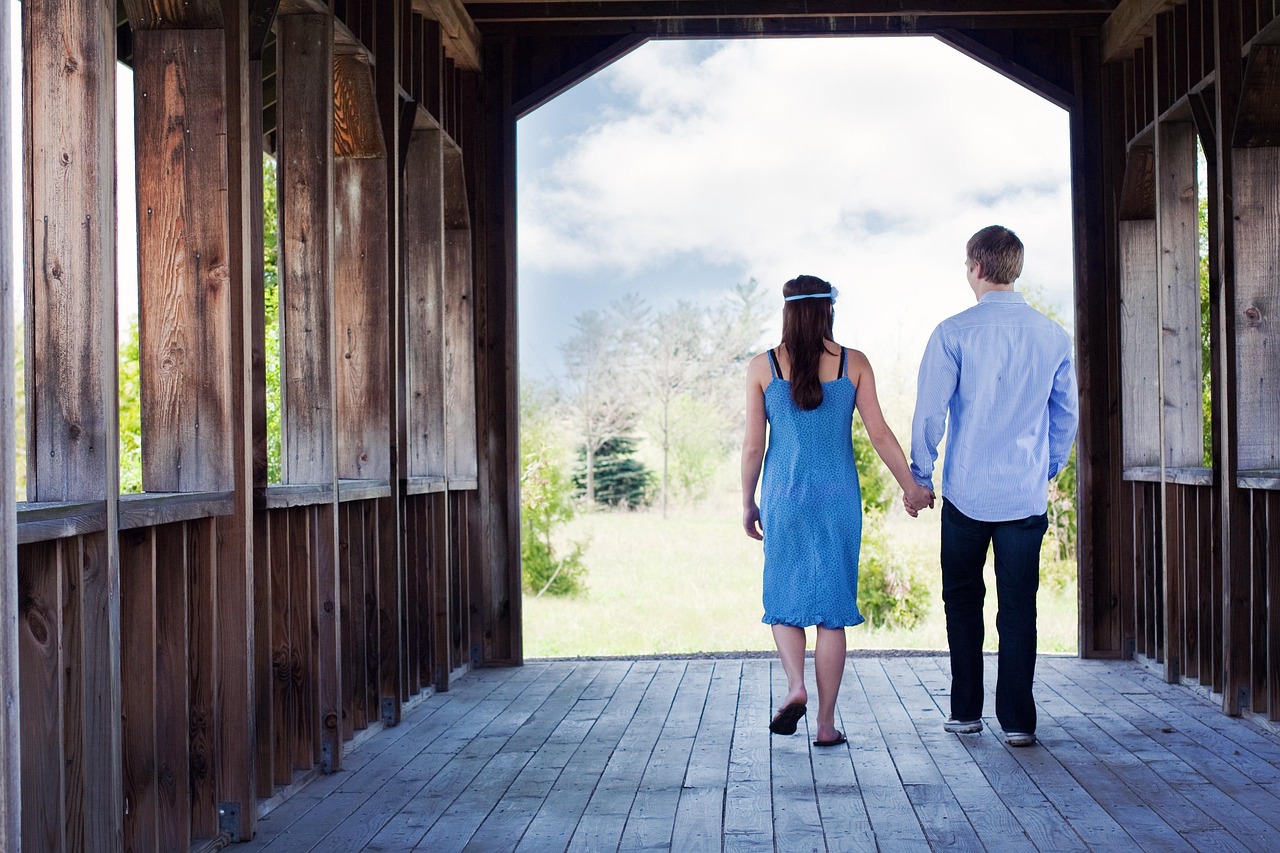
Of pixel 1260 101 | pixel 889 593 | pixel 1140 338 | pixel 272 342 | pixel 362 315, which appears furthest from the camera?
pixel 889 593

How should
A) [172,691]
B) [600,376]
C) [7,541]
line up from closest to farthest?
[7,541]
[172,691]
[600,376]

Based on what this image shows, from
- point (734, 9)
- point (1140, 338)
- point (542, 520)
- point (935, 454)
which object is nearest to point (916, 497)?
point (935, 454)

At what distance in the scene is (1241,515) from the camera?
4.88 meters

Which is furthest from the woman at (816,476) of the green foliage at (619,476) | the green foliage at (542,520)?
the green foliage at (619,476)

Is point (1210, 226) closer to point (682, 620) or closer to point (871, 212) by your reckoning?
point (682, 620)

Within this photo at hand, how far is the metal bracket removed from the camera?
338 centimetres

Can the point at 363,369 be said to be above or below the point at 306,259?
below

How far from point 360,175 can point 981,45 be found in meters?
3.35

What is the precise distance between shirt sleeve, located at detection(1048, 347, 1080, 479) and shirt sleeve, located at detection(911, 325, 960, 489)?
34 centimetres

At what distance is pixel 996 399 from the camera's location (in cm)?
431

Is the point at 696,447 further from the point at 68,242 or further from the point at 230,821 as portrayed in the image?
the point at 68,242

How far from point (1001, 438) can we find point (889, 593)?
9.00 metres

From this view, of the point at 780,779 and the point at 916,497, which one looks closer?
the point at 780,779

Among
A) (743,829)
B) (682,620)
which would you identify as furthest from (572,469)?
(743,829)
